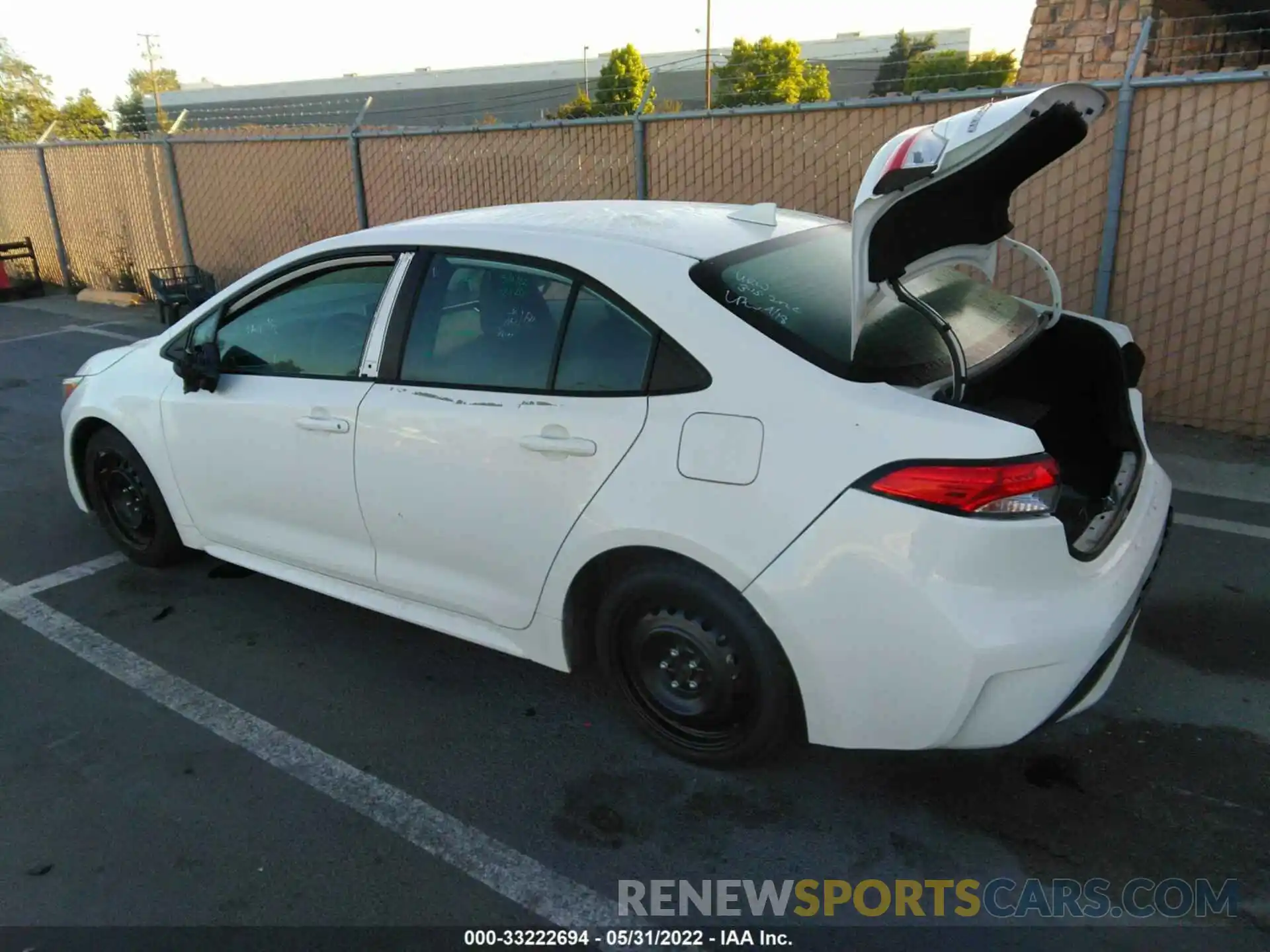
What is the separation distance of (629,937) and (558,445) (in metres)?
1.37

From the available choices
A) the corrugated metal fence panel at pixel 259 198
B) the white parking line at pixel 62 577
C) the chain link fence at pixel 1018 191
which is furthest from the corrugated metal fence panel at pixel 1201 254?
the corrugated metal fence panel at pixel 259 198

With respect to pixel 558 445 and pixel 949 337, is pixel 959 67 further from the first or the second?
pixel 558 445

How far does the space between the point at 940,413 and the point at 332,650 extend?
102 inches

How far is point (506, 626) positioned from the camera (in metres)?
3.23

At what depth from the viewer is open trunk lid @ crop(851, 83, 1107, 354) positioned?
2.48 metres

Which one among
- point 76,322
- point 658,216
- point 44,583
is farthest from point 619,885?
point 76,322

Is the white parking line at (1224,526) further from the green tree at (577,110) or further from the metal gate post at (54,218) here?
the green tree at (577,110)

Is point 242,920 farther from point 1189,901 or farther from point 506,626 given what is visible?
point 1189,901

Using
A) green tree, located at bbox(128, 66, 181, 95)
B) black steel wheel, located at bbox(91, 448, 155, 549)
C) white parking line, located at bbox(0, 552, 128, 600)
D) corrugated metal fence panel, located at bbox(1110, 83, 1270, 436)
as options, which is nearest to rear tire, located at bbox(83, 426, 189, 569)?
black steel wheel, located at bbox(91, 448, 155, 549)

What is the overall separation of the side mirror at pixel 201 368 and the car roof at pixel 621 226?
821 mm

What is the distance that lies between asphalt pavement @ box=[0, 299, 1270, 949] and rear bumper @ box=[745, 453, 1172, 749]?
396 millimetres

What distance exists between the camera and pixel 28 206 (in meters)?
14.8

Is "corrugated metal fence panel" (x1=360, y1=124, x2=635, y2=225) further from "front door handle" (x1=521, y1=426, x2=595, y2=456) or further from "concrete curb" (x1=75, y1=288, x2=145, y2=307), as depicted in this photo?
"front door handle" (x1=521, y1=426, x2=595, y2=456)

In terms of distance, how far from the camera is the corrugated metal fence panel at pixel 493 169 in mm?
8672
